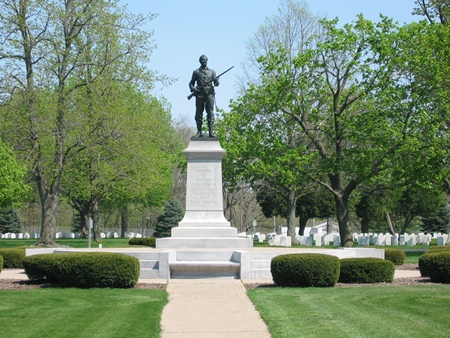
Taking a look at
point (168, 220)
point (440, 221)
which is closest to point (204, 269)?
point (168, 220)

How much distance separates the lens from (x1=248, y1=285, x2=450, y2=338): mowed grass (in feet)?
36.8

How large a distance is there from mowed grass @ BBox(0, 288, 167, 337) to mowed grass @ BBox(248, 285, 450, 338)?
2127 mm

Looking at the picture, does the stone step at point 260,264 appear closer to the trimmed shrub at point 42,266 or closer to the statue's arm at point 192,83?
the trimmed shrub at point 42,266

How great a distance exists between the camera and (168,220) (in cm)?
6072

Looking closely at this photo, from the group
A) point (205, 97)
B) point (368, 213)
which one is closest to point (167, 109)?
point (368, 213)

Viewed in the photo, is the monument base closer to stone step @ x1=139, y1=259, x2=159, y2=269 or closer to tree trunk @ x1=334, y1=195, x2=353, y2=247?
stone step @ x1=139, y1=259, x2=159, y2=269

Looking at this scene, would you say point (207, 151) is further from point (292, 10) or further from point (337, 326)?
point (292, 10)

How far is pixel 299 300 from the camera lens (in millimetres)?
14852

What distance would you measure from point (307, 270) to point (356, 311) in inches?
166

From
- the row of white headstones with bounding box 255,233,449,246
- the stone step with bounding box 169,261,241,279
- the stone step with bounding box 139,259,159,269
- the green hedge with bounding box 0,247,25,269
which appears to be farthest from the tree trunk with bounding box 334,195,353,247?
the stone step with bounding box 139,259,159,269

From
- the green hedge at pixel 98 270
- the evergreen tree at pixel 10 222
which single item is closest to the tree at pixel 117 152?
the green hedge at pixel 98 270

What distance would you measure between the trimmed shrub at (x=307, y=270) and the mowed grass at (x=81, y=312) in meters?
3.07

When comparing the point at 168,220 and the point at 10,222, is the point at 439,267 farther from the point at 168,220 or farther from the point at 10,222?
the point at 10,222

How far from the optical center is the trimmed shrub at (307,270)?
17406 millimetres
